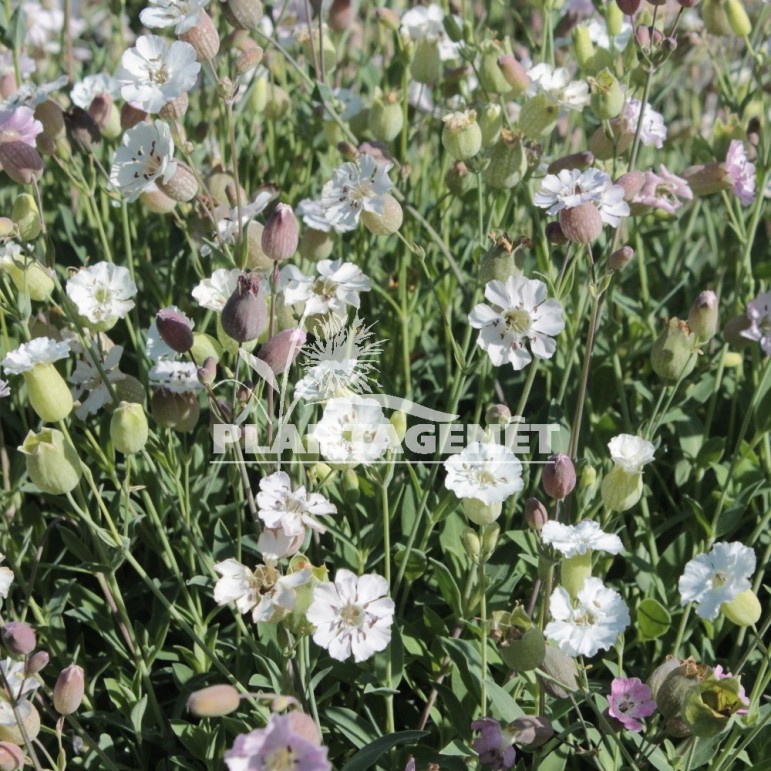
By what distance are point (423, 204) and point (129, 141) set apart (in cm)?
86

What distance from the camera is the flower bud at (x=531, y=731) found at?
41.4 inches

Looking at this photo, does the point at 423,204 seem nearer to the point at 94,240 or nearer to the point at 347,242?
the point at 347,242

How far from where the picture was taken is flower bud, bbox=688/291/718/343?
130 cm

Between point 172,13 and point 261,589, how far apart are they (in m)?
0.85

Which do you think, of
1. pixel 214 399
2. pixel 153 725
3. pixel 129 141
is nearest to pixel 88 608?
pixel 153 725

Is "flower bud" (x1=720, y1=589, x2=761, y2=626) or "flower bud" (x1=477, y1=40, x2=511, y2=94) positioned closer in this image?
"flower bud" (x1=720, y1=589, x2=761, y2=626)

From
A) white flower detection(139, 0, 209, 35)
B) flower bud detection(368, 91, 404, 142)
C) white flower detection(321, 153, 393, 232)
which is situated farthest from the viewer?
flower bud detection(368, 91, 404, 142)

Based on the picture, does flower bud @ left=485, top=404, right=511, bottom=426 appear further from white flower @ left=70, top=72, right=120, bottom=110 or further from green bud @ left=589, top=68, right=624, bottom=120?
white flower @ left=70, top=72, right=120, bottom=110

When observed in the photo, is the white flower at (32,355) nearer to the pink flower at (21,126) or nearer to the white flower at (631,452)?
the pink flower at (21,126)

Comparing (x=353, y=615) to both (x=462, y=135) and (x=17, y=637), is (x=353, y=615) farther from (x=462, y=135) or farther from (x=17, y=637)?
(x=462, y=135)

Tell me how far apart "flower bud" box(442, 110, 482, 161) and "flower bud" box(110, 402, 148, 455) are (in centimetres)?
63

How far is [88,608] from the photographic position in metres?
1.44

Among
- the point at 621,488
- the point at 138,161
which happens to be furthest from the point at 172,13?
the point at 621,488

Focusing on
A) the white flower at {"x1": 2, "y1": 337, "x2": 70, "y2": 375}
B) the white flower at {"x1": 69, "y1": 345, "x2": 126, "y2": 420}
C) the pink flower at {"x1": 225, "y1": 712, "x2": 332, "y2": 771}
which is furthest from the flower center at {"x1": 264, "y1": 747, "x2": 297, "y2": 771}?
the white flower at {"x1": 69, "y1": 345, "x2": 126, "y2": 420}
